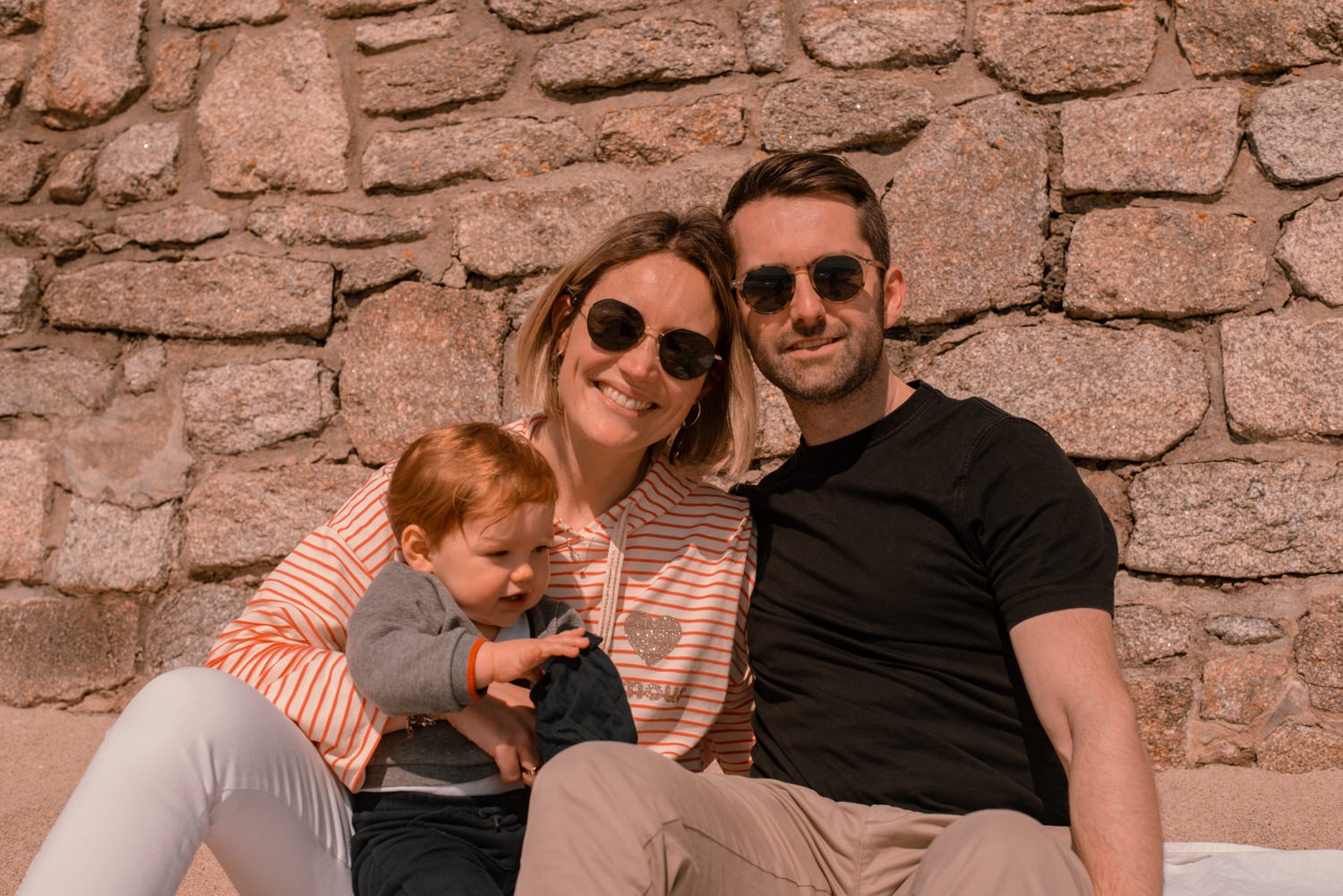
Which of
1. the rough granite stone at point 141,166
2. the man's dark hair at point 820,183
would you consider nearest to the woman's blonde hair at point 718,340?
the man's dark hair at point 820,183

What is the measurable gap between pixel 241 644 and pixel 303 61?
2001mm

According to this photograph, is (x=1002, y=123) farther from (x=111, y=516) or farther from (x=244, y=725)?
(x=111, y=516)

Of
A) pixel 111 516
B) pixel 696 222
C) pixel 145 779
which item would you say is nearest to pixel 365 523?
pixel 145 779

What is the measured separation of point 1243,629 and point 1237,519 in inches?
10.4

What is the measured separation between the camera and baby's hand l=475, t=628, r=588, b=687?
60.6 inches

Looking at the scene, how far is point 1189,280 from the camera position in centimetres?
260

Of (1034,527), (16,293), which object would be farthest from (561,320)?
(16,293)

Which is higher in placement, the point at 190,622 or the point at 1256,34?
the point at 1256,34

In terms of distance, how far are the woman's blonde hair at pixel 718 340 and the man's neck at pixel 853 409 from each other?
0.69 feet

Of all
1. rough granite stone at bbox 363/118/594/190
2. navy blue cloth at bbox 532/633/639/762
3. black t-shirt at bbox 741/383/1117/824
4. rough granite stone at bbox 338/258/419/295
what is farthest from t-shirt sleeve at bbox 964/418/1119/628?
rough granite stone at bbox 338/258/419/295

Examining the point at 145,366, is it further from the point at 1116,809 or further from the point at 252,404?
the point at 1116,809

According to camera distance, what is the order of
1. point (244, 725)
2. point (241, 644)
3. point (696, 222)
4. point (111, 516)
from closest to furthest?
point (244, 725) < point (241, 644) < point (696, 222) < point (111, 516)

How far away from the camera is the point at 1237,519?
255 cm

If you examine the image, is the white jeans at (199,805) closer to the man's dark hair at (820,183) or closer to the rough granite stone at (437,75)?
the man's dark hair at (820,183)
